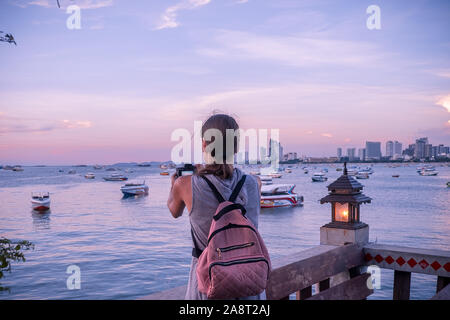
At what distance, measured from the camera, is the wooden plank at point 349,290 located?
411 cm

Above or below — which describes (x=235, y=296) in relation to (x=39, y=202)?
above

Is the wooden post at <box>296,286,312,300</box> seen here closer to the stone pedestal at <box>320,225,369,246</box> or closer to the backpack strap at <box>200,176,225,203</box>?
the stone pedestal at <box>320,225,369,246</box>

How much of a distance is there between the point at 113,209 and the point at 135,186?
16473 mm

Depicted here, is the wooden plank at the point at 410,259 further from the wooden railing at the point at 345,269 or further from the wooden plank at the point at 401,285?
the wooden plank at the point at 401,285

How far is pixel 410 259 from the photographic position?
4625 millimetres

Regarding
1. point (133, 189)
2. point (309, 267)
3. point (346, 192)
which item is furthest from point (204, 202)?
point (133, 189)

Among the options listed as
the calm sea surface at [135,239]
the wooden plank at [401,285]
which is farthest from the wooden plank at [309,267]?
the calm sea surface at [135,239]

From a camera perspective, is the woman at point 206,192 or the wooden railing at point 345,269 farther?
the wooden railing at point 345,269

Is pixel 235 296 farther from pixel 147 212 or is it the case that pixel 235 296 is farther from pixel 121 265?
pixel 147 212

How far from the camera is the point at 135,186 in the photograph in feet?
225

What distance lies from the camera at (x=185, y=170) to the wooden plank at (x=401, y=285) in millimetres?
3509

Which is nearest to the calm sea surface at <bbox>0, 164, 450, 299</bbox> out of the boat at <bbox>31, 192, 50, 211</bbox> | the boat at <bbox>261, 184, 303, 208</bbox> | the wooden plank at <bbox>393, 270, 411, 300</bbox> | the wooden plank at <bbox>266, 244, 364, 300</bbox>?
the boat at <bbox>31, 192, 50, 211</bbox>

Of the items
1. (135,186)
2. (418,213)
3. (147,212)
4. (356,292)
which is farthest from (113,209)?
(356,292)

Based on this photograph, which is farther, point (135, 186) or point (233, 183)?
point (135, 186)
